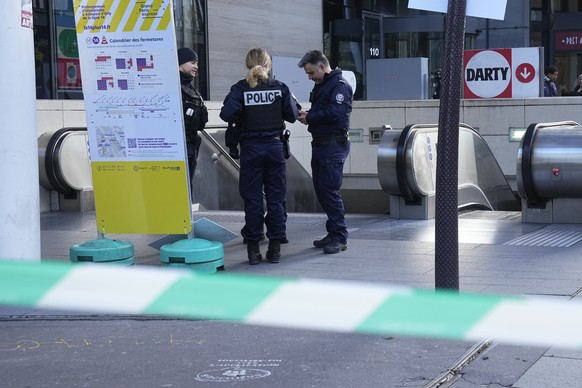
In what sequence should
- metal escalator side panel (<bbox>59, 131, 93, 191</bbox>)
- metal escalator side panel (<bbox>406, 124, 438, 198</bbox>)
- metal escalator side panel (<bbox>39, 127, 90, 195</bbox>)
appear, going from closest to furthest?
metal escalator side panel (<bbox>406, 124, 438, 198</bbox>) < metal escalator side panel (<bbox>39, 127, 90, 195</bbox>) < metal escalator side panel (<bbox>59, 131, 93, 191</bbox>)

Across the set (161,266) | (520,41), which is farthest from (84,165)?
(520,41)

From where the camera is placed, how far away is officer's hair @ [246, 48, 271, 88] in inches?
324

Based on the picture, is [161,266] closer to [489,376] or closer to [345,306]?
[489,376]

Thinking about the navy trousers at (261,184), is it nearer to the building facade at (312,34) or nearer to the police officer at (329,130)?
the police officer at (329,130)

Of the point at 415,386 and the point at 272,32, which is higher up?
the point at 272,32

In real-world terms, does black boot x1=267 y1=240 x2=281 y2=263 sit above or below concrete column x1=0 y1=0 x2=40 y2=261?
below

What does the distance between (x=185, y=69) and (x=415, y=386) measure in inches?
205

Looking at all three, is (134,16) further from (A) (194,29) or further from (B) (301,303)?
(A) (194,29)

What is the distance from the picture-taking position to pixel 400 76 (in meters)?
18.3

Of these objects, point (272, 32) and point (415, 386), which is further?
point (272, 32)

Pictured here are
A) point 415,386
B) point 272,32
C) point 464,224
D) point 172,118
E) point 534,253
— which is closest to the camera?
point 415,386

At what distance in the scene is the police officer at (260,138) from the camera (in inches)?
326

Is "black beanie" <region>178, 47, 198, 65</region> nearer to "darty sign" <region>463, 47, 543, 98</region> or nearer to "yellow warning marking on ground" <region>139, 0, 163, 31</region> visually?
"yellow warning marking on ground" <region>139, 0, 163, 31</region>

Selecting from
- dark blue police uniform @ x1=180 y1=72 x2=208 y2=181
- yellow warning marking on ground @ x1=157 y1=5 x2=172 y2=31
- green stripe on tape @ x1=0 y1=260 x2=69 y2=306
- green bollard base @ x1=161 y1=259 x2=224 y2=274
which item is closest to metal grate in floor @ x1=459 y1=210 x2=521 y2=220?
dark blue police uniform @ x1=180 y1=72 x2=208 y2=181
